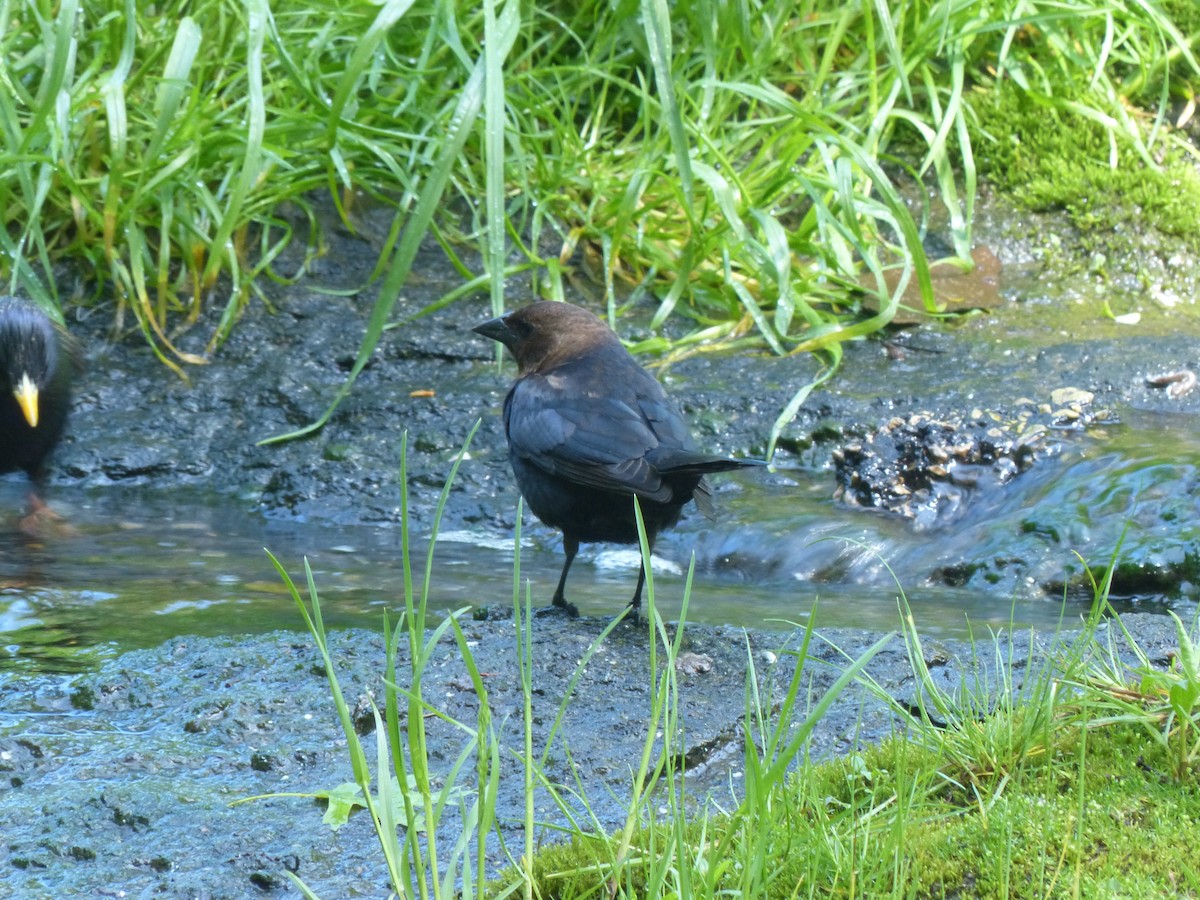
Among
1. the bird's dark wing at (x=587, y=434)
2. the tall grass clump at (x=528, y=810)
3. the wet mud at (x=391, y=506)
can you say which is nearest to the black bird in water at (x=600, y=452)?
the bird's dark wing at (x=587, y=434)

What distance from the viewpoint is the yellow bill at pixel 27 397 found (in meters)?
4.63

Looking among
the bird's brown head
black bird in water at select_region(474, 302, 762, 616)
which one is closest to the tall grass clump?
black bird in water at select_region(474, 302, 762, 616)

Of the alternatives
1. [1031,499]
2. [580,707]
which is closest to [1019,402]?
[1031,499]

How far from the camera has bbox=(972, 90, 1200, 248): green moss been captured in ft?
22.2

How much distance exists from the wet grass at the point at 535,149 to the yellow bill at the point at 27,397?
29.2 inches

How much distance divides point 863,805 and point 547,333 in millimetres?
2744

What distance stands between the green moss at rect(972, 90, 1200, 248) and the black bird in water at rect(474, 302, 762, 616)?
3.64m

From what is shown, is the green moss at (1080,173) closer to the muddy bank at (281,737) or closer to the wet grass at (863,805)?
the muddy bank at (281,737)

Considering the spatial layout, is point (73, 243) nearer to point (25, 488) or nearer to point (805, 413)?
point (25, 488)

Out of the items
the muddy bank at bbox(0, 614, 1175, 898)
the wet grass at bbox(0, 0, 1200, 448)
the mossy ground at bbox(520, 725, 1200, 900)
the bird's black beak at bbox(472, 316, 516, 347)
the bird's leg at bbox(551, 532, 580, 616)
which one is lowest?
the bird's leg at bbox(551, 532, 580, 616)

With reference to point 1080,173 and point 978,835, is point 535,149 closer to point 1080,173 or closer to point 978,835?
point 1080,173

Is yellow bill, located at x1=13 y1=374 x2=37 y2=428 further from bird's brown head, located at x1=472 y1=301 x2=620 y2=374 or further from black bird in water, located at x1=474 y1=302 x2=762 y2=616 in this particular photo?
black bird in water, located at x1=474 y1=302 x2=762 y2=616

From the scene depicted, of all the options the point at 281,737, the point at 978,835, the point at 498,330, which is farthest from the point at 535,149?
the point at 978,835

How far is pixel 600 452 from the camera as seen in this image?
3586 millimetres
